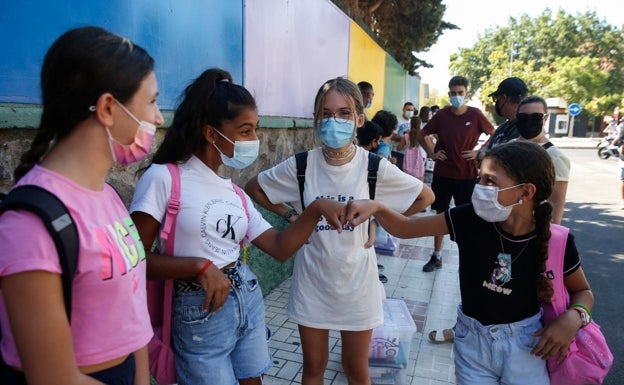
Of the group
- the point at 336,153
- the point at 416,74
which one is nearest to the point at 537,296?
the point at 336,153

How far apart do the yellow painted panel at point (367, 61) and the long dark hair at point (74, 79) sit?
20.9ft

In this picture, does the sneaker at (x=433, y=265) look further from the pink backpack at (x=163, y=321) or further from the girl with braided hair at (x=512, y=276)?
the pink backpack at (x=163, y=321)

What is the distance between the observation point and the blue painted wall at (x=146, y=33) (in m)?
1.81

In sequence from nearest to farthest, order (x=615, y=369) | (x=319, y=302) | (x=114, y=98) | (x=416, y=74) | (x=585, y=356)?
(x=114, y=98)
(x=585, y=356)
(x=319, y=302)
(x=615, y=369)
(x=416, y=74)

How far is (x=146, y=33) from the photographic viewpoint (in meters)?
2.55

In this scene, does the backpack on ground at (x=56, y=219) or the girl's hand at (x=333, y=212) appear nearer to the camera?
the backpack on ground at (x=56, y=219)

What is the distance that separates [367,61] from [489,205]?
23.2 ft

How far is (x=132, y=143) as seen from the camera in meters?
1.16

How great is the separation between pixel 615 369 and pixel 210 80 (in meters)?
3.45

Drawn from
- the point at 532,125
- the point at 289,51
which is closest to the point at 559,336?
the point at 532,125

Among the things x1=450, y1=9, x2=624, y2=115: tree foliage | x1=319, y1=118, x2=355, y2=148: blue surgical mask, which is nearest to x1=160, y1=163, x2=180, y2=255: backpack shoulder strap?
x1=319, y1=118, x2=355, y2=148: blue surgical mask

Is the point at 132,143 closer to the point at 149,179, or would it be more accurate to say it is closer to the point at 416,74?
the point at 149,179

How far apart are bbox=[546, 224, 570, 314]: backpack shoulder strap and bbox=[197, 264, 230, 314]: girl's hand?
50.1 inches

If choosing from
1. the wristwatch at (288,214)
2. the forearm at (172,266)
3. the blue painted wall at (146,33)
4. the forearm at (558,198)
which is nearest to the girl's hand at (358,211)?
the wristwatch at (288,214)
